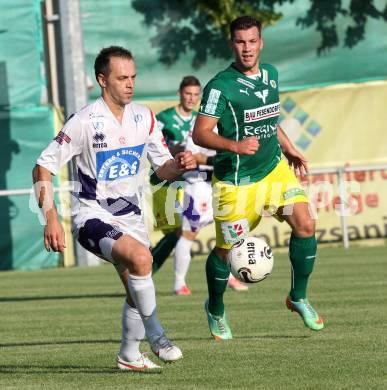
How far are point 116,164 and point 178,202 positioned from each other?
243 inches

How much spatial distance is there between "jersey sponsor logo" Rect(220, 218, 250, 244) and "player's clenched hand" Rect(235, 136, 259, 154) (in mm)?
889

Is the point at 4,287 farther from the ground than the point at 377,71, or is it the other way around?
the point at 377,71

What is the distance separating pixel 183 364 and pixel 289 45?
12890mm

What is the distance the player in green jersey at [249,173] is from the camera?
29.4 ft

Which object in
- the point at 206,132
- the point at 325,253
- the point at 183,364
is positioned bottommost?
the point at 325,253

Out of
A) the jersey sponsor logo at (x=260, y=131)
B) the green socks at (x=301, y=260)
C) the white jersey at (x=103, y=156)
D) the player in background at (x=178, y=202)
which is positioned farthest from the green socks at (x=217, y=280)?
the player in background at (x=178, y=202)

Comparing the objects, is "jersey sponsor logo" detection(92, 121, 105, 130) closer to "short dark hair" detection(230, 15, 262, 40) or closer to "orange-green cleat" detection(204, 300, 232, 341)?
"short dark hair" detection(230, 15, 262, 40)

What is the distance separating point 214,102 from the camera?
8961 mm

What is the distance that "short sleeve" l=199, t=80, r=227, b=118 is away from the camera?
352 inches

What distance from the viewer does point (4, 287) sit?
15.4m

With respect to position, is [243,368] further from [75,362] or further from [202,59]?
[202,59]

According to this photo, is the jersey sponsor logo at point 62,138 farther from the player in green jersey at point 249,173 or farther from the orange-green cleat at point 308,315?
the orange-green cleat at point 308,315

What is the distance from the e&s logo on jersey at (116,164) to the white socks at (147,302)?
2.24 ft

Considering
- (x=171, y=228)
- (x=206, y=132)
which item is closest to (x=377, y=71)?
(x=171, y=228)
